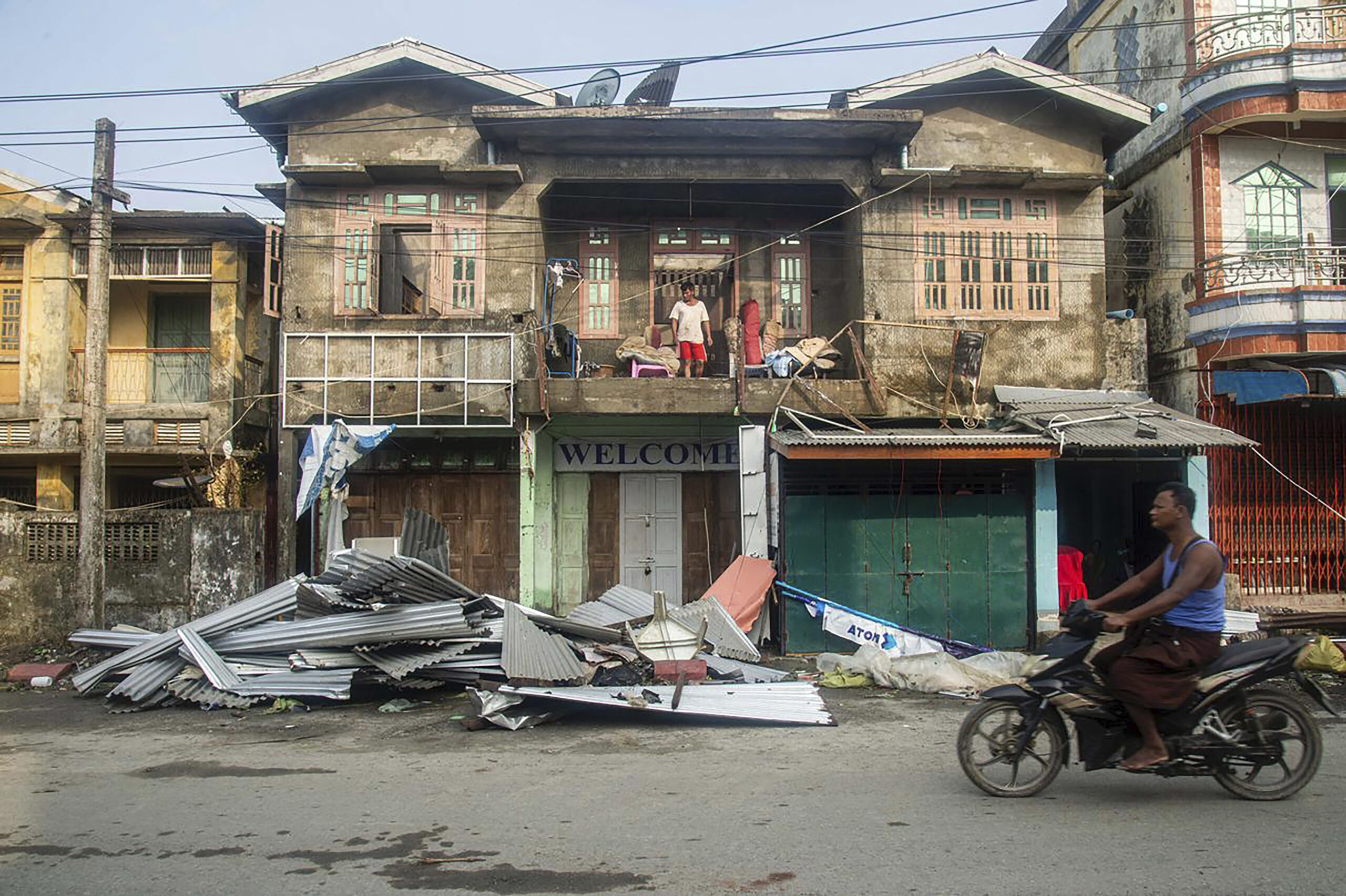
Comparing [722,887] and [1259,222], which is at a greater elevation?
[1259,222]

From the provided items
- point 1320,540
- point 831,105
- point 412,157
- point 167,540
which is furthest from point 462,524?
point 1320,540

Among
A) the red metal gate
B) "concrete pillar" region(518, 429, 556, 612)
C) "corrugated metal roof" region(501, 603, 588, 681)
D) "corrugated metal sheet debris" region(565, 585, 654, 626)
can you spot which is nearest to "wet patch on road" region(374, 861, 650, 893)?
"corrugated metal roof" region(501, 603, 588, 681)

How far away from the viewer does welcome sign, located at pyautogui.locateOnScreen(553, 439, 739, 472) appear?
15594 mm

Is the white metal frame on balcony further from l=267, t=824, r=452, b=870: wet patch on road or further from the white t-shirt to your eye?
l=267, t=824, r=452, b=870: wet patch on road

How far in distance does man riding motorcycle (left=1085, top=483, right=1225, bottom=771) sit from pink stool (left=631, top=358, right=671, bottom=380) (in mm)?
9232

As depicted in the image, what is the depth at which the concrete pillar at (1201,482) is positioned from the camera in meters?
13.4

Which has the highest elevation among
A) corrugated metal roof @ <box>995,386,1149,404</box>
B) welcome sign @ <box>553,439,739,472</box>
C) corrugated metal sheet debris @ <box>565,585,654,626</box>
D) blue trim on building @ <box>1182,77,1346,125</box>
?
blue trim on building @ <box>1182,77,1346,125</box>

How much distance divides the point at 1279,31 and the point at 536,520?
478 inches

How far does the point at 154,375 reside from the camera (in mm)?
16359

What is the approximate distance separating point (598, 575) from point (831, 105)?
7.80 metres

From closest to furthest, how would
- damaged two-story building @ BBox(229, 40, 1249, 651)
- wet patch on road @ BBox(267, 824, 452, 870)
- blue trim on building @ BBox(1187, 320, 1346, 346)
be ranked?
1. wet patch on road @ BBox(267, 824, 452, 870)
2. damaged two-story building @ BBox(229, 40, 1249, 651)
3. blue trim on building @ BBox(1187, 320, 1346, 346)

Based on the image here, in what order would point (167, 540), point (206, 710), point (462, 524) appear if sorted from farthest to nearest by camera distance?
1. point (462, 524)
2. point (167, 540)
3. point (206, 710)

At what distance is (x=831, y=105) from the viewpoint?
14344mm

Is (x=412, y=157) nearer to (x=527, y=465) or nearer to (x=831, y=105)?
(x=527, y=465)
